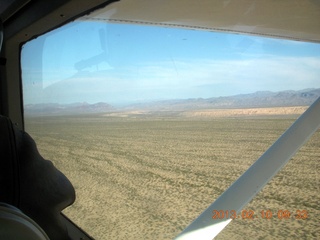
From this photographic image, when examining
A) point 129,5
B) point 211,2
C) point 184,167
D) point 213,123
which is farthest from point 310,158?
point 129,5

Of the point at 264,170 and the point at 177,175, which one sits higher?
the point at 264,170

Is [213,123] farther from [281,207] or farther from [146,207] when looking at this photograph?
[146,207]
